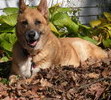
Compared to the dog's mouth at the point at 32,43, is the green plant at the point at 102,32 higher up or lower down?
lower down

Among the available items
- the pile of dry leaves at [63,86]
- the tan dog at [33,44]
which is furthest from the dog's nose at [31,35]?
the pile of dry leaves at [63,86]

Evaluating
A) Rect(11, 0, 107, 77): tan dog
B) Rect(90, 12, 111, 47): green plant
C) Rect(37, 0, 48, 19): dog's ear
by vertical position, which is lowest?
Rect(90, 12, 111, 47): green plant

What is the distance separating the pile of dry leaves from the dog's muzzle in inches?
19.2

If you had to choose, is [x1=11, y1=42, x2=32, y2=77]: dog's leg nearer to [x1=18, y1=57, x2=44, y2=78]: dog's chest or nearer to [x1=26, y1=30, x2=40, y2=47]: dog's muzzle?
[x1=18, y1=57, x2=44, y2=78]: dog's chest

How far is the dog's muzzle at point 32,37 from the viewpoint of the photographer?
19.8 ft

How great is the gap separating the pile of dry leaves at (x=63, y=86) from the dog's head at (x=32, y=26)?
0.52 metres

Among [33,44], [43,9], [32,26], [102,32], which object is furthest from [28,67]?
[102,32]

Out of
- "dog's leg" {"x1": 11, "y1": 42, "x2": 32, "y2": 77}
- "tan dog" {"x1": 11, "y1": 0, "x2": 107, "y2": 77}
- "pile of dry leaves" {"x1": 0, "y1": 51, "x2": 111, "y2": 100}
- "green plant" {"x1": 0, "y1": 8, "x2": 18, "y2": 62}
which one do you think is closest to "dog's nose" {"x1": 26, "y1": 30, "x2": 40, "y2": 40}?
"tan dog" {"x1": 11, "y1": 0, "x2": 107, "y2": 77}

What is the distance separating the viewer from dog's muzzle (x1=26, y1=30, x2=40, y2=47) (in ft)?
19.8

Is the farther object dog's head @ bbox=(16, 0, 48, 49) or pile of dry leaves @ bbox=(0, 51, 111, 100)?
dog's head @ bbox=(16, 0, 48, 49)

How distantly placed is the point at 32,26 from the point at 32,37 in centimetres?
23

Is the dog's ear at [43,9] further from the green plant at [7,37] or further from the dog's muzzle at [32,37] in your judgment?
the green plant at [7,37]

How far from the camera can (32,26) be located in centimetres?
620

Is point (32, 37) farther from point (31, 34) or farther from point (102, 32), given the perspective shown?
point (102, 32)
